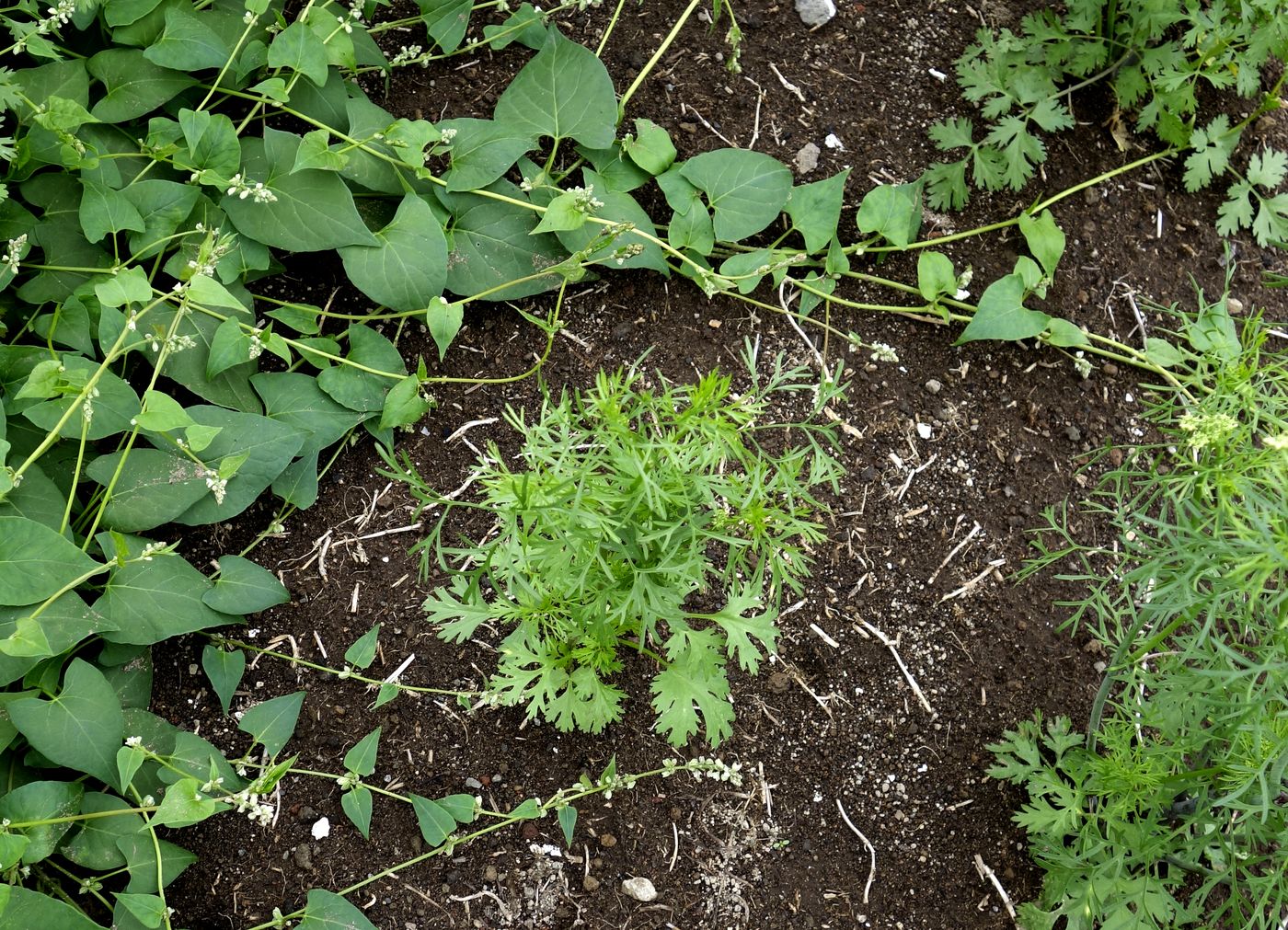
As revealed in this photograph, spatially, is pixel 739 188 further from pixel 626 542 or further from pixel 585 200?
pixel 626 542

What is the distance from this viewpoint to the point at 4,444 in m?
1.85

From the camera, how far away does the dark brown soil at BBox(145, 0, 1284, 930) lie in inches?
83.5

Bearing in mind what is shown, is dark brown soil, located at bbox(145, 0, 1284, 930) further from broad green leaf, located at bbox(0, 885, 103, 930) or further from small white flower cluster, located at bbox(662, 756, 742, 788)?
broad green leaf, located at bbox(0, 885, 103, 930)

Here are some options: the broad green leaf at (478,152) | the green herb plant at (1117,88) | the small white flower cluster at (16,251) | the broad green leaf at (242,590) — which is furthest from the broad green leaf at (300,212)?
the green herb plant at (1117,88)

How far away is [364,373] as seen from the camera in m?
2.26

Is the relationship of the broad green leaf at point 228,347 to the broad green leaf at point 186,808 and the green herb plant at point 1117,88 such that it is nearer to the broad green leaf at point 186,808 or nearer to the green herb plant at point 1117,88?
the broad green leaf at point 186,808

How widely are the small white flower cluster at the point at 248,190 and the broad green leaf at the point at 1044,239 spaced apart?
1.67 m

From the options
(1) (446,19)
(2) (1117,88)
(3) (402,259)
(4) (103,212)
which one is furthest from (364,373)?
(2) (1117,88)

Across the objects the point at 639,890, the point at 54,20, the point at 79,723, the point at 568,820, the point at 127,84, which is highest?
the point at 54,20

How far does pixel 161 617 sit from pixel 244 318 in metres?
0.65

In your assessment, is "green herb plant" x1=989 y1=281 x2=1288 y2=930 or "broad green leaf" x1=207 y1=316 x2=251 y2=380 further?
"broad green leaf" x1=207 y1=316 x2=251 y2=380

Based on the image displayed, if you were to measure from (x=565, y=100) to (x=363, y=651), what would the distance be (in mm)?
1271

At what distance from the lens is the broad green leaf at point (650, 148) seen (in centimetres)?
238

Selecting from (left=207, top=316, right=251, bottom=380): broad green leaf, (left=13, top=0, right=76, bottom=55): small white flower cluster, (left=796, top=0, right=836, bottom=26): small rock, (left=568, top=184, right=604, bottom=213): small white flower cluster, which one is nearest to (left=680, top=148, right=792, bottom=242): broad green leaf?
(left=568, top=184, right=604, bottom=213): small white flower cluster
